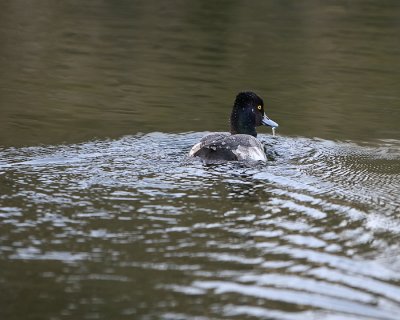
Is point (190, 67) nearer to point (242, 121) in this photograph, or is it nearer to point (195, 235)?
point (242, 121)

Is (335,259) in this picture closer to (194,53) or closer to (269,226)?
(269,226)

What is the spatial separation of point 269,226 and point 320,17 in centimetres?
1711

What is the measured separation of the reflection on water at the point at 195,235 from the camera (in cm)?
632

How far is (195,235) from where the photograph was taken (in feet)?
25.2

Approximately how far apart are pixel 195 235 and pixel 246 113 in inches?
181

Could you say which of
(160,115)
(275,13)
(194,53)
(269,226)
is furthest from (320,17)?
(269,226)

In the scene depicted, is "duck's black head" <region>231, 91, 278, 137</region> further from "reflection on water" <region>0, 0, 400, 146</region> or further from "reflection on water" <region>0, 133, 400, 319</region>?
"reflection on water" <region>0, 0, 400, 146</region>

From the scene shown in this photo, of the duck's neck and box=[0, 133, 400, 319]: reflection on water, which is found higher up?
the duck's neck

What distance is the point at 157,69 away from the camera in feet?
57.7

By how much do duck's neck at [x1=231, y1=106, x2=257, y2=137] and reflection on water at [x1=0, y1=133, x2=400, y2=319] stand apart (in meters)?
1.03

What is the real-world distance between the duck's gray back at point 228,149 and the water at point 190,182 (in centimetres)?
19

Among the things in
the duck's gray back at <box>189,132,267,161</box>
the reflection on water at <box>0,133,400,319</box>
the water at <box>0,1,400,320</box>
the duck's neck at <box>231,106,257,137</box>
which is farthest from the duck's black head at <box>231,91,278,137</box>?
the duck's gray back at <box>189,132,267,161</box>

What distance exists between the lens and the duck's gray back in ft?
34.2

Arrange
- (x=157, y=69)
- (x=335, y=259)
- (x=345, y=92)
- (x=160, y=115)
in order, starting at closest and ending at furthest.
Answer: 1. (x=335, y=259)
2. (x=160, y=115)
3. (x=345, y=92)
4. (x=157, y=69)
